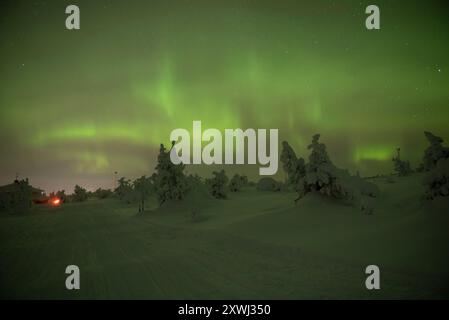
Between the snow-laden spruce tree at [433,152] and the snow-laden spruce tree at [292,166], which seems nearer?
the snow-laden spruce tree at [433,152]

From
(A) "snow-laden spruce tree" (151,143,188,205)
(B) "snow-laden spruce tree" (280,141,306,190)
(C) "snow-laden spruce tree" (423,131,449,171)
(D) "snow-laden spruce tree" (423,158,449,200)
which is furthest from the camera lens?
(A) "snow-laden spruce tree" (151,143,188,205)

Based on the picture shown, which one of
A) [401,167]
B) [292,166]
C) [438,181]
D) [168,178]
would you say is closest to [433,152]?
[438,181]

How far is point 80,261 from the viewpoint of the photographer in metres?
14.4

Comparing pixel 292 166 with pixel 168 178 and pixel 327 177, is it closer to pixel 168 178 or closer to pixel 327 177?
pixel 327 177

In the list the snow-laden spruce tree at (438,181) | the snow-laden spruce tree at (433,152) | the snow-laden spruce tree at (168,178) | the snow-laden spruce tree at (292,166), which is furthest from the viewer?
the snow-laden spruce tree at (168,178)

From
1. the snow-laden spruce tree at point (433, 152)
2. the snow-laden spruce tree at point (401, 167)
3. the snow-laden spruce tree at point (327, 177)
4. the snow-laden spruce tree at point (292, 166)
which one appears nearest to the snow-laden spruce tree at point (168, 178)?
the snow-laden spruce tree at point (292, 166)

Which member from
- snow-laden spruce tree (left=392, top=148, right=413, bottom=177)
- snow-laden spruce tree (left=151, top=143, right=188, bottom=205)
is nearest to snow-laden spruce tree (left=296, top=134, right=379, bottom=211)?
snow-laden spruce tree (left=151, top=143, right=188, bottom=205)

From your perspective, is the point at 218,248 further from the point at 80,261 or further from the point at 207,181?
the point at 207,181

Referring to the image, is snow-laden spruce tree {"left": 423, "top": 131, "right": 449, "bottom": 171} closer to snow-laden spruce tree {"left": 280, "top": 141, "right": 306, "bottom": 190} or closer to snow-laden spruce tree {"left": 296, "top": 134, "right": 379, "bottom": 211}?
snow-laden spruce tree {"left": 296, "top": 134, "right": 379, "bottom": 211}

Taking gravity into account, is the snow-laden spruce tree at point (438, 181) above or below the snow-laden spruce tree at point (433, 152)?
below

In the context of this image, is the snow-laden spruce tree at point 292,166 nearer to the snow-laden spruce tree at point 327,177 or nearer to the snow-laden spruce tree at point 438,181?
the snow-laden spruce tree at point 327,177

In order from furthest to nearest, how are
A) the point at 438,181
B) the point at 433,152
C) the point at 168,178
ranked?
the point at 168,178
the point at 433,152
the point at 438,181

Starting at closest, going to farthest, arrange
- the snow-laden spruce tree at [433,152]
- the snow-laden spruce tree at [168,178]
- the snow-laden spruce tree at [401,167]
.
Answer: the snow-laden spruce tree at [433,152] < the snow-laden spruce tree at [168,178] < the snow-laden spruce tree at [401,167]
